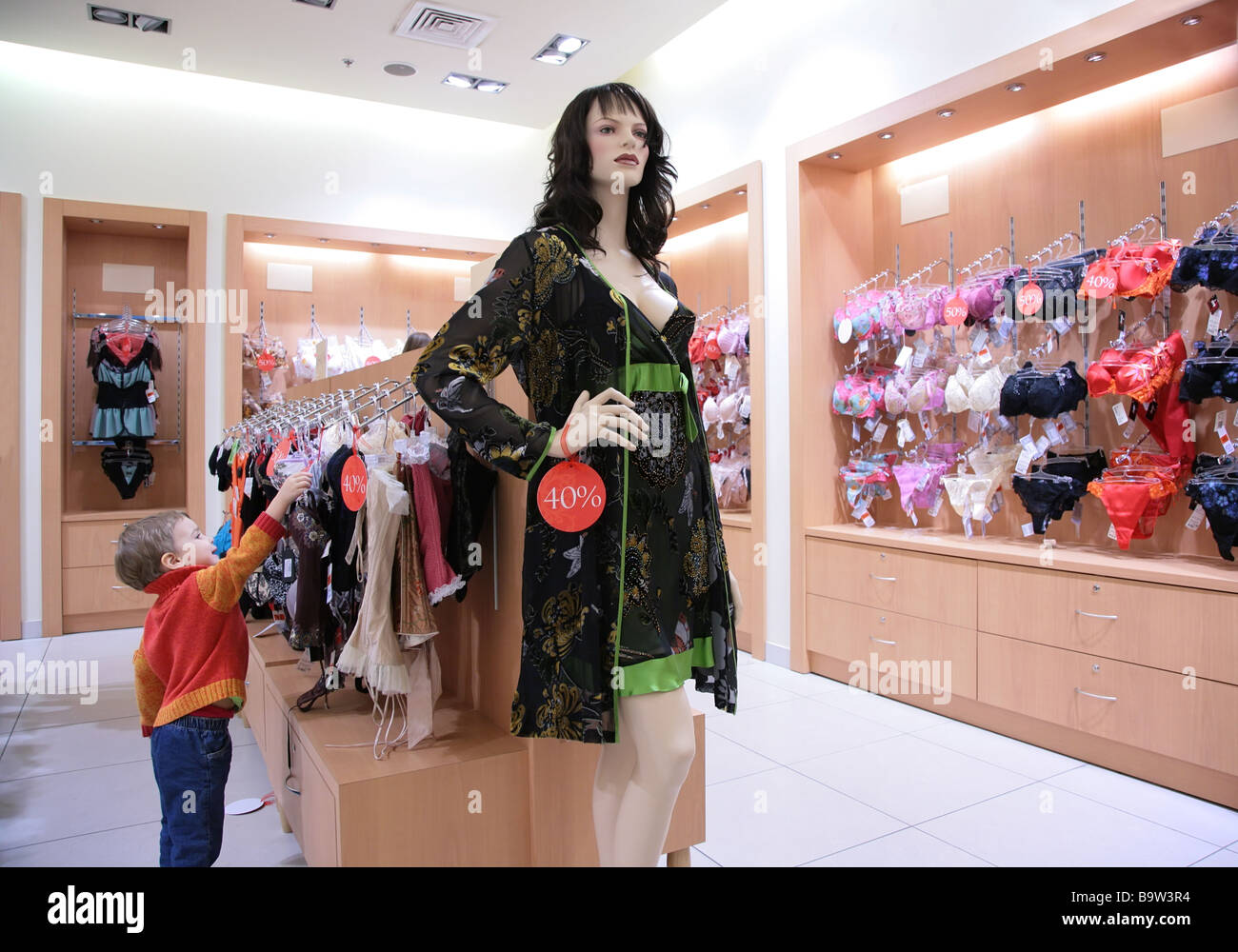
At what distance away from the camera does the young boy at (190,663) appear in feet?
6.44

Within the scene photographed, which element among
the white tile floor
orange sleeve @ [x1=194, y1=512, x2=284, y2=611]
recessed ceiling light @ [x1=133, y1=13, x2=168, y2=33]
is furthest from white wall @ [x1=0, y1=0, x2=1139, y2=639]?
orange sleeve @ [x1=194, y1=512, x2=284, y2=611]

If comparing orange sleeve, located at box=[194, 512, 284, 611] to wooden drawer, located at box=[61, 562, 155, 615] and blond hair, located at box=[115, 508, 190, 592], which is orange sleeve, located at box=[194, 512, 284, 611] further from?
wooden drawer, located at box=[61, 562, 155, 615]

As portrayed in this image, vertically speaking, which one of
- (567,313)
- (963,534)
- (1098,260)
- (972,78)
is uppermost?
(972,78)

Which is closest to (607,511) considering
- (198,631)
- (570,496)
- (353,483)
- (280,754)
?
(570,496)

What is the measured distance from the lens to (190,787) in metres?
1.97

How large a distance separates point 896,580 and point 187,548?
310 centimetres

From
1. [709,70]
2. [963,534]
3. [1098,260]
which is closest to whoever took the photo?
[1098,260]

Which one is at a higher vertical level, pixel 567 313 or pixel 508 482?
pixel 567 313

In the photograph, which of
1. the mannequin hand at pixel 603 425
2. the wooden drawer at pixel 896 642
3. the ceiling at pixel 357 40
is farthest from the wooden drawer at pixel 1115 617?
the ceiling at pixel 357 40

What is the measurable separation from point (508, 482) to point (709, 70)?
4355mm

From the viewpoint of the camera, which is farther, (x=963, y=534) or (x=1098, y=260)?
(x=963, y=534)
